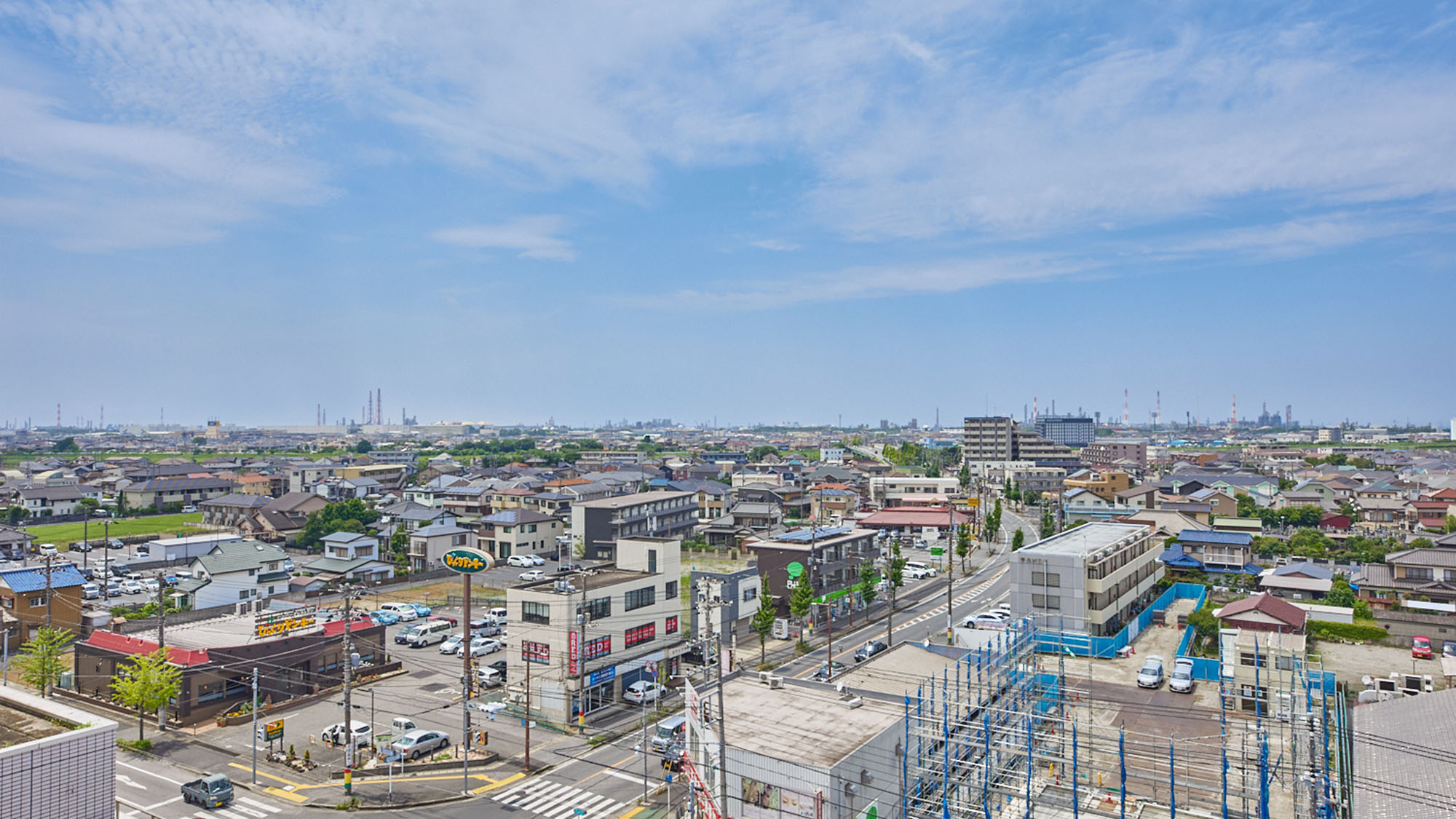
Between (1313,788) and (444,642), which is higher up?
(1313,788)

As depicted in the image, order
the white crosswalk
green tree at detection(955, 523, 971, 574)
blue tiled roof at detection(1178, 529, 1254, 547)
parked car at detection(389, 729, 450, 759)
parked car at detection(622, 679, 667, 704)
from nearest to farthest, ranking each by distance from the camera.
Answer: the white crosswalk → parked car at detection(389, 729, 450, 759) → parked car at detection(622, 679, 667, 704) → blue tiled roof at detection(1178, 529, 1254, 547) → green tree at detection(955, 523, 971, 574)

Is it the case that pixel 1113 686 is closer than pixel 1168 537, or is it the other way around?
pixel 1113 686

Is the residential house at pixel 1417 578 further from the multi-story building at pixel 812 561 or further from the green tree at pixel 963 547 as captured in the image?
the multi-story building at pixel 812 561

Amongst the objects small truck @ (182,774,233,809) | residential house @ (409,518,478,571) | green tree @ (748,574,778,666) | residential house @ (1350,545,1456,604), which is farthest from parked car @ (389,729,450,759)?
residential house @ (1350,545,1456,604)

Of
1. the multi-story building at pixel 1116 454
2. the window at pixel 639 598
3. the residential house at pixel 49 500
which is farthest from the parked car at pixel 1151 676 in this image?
the multi-story building at pixel 1116 454

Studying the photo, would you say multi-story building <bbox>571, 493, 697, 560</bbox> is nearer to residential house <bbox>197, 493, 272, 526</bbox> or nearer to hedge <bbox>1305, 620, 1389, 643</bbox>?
residential house <bbox>197, 493, 272, 526</bbox>

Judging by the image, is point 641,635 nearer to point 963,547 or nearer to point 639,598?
point 639,598

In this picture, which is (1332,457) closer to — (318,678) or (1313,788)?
(1313,788)

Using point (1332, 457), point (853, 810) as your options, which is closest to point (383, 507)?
point (853, 810)
